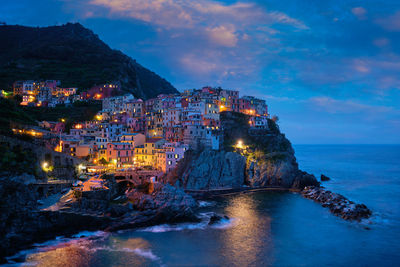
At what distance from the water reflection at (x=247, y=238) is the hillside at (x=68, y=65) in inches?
3220

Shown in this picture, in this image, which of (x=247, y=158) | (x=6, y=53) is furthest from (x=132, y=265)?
(x=6, y=53)

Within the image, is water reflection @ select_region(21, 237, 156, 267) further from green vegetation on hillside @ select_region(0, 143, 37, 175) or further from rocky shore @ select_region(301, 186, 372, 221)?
rocky shore @ select_region(301, 186, 372, 221)

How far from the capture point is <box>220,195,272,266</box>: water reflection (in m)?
33.1

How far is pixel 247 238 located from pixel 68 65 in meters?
125

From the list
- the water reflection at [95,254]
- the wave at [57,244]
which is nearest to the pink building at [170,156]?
the wave at [57,244]

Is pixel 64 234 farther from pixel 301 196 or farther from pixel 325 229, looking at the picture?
pixel 301 196

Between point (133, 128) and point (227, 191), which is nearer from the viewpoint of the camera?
point (227, 191)

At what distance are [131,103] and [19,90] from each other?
43.2 meters

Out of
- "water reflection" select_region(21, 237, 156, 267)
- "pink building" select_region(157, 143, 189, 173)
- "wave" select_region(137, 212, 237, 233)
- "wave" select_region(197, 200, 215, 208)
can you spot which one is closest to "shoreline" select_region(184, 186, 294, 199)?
"wave" select_region(197, 200, 215, 208)

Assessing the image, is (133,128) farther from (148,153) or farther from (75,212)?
(75,212)

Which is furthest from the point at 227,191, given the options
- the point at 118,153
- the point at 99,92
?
the point at 99,92

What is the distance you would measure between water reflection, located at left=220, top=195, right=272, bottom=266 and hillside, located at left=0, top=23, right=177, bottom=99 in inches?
3220

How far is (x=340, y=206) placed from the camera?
49.5 metres

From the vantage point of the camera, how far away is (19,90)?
10094cm
